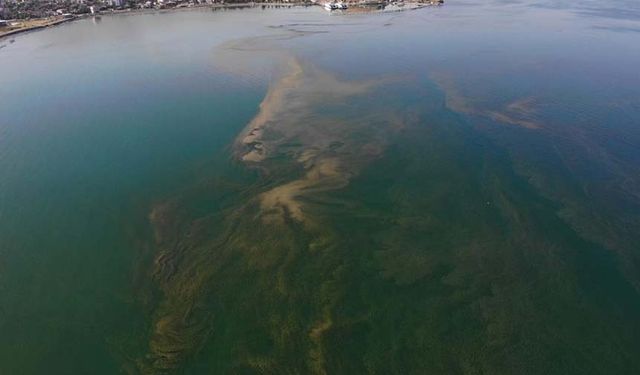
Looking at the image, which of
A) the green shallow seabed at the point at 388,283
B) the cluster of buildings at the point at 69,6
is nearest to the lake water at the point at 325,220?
the green shallow seabed at the point at 388,283

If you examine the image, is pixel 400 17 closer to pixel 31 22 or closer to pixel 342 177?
pixel 342 177

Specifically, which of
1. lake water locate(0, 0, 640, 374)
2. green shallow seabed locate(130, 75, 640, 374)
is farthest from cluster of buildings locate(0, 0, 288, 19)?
green shallow seabed locate(130, 75, 640, 374)

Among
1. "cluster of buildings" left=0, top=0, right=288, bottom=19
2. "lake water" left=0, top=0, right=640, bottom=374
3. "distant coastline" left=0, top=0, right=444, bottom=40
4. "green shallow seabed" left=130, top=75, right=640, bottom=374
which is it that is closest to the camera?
"green shallow seabed" left=130, top=75, right=640, bottom=374

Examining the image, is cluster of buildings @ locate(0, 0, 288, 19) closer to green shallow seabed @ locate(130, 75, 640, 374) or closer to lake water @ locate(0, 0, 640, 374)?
lake water @ locate(0, 0, 640, 374)

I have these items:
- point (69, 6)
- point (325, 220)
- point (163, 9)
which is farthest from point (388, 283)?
point (69, 6)

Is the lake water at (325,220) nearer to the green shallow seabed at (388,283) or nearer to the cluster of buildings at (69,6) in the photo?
the green shallow seabed at (388,283)

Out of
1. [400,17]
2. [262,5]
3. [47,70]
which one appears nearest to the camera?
[47,70]

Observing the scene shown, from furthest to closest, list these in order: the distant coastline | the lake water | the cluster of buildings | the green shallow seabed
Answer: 1. the cluster of buildings
2. the distant coastline
3. the lake water
4. the green shallow seabed

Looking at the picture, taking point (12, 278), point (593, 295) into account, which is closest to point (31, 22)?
point (12, 278)
